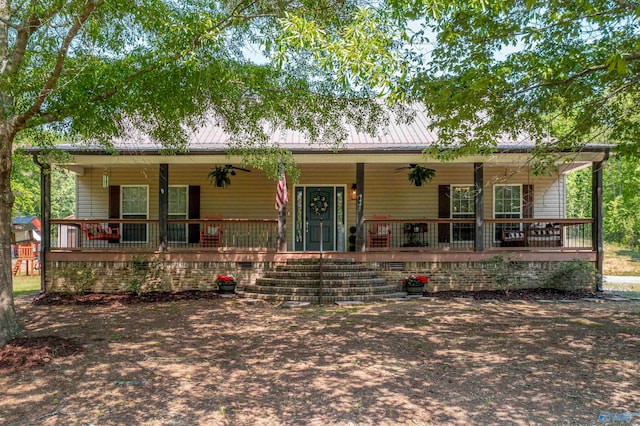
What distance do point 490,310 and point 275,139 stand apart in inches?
292

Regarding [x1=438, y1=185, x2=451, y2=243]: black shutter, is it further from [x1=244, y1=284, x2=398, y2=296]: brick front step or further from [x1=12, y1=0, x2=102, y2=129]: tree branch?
[x1=12, y1=0, x2=102, y2=129]: tree branch

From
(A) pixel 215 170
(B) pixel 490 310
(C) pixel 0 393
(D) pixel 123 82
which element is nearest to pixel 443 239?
(B) pixel 490 310

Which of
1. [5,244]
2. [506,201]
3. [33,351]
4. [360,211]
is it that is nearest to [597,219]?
[506,201]

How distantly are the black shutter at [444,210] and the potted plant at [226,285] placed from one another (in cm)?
616

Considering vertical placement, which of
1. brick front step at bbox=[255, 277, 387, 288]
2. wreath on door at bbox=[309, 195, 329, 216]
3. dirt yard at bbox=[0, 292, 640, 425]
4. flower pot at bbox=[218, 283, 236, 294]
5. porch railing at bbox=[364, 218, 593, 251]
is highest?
wreath on door at bbox=[309, 195, 329, 216]

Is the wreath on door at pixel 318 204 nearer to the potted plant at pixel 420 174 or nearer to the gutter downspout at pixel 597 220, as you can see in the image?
the potted plant at pixel 420 174

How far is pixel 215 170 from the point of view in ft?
43.5

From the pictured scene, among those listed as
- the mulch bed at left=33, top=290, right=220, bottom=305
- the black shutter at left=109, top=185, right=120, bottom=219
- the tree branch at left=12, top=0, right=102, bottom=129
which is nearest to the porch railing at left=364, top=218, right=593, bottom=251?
the mulch bed at left=33, top=290, right=220, bottom=305

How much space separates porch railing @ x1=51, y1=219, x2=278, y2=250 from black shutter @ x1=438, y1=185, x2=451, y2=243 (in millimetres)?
4894

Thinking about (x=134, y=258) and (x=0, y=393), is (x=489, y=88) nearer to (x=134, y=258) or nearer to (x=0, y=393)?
(x=0, y=393)

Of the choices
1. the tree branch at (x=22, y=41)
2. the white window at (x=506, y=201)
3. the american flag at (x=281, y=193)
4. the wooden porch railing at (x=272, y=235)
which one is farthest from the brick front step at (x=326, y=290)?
the tree branch at (x=22, y=41)

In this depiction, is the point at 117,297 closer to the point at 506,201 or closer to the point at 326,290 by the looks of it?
the point at 326,290

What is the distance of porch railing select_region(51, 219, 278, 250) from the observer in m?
13.0

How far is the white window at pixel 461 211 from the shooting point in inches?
543
